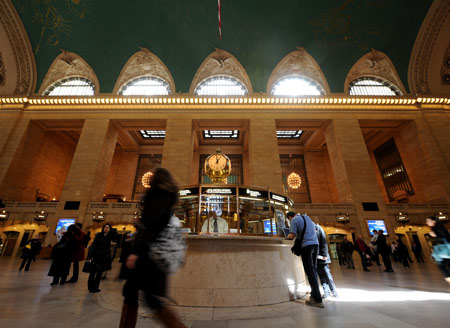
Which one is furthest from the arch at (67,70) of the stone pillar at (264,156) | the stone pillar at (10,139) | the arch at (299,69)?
the arch at (299,69)

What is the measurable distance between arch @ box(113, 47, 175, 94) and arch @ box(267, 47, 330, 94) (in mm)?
8193

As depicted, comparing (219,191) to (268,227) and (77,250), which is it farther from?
(77,250)

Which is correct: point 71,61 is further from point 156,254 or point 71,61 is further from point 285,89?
point 156,254

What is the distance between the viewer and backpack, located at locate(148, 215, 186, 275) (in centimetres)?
135

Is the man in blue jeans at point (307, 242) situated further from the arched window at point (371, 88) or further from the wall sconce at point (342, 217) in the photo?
the arched window at point (371, 88)

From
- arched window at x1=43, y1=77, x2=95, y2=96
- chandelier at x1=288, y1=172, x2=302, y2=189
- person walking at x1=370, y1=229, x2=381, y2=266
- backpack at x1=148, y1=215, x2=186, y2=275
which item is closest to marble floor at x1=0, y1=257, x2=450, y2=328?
backpack at x1=148, y1=215, x2=186, y2=275

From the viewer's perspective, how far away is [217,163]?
15.5ft

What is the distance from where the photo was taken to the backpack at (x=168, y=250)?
1353 mm

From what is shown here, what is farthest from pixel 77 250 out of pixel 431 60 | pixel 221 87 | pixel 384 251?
pixel 431 60

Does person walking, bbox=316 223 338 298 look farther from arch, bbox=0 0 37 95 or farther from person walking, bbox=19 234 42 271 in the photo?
arch, bbox=0 0 37 95

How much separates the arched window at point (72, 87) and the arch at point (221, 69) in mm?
8336

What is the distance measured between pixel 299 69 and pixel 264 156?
833 cm


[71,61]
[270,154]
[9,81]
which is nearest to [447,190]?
[270,154]

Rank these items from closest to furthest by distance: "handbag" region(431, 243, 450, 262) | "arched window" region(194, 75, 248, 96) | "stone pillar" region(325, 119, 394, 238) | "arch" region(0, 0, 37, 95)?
1. "handbag" region(431, 243, 450, 262)
2. "stone pillar" region(325, 119, 394, 238)
3. "arch" region(0, 0, 37, 95)
4. "arched window" region(194, 75, 248, 96)
